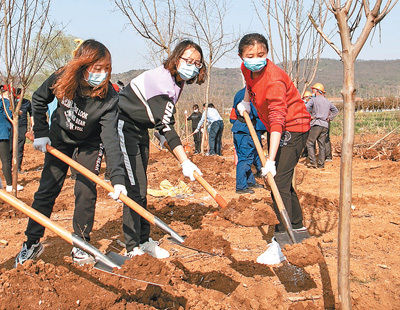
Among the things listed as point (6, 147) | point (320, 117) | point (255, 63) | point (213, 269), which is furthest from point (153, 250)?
point (320, 117)

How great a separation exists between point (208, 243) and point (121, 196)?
726mm

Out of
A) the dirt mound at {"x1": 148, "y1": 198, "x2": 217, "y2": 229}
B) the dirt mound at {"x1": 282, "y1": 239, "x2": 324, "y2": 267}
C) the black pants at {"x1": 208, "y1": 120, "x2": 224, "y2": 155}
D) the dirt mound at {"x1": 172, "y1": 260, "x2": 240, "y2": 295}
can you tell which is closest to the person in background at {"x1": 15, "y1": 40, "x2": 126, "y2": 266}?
the dirt mound at {"x1": 172, "y1": 260, "x2": 240, "y2": 295}

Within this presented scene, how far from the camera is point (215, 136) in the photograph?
11.3m

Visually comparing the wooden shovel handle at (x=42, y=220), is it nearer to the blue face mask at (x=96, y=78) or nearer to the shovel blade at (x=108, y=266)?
the shovel blade at (x=108, y=266)

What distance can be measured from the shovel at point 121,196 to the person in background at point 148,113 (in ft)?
1.17

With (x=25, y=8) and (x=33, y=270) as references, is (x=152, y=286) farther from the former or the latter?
(x=25, y=8)

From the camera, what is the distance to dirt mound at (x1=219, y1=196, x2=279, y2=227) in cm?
317

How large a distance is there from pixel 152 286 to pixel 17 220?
288 centimetres

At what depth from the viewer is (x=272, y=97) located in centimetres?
269

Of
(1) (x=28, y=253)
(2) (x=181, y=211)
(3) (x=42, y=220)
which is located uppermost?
(3) (x=42, y=220)

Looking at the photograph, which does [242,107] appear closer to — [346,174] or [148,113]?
[148,113]

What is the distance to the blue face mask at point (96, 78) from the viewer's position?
263 centimetres

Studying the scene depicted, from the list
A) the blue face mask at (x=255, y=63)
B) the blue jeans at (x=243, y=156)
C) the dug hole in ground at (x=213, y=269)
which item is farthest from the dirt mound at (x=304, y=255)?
the blue jeans at (x=243, y=156)

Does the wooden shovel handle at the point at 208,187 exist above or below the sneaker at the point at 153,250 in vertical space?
above
